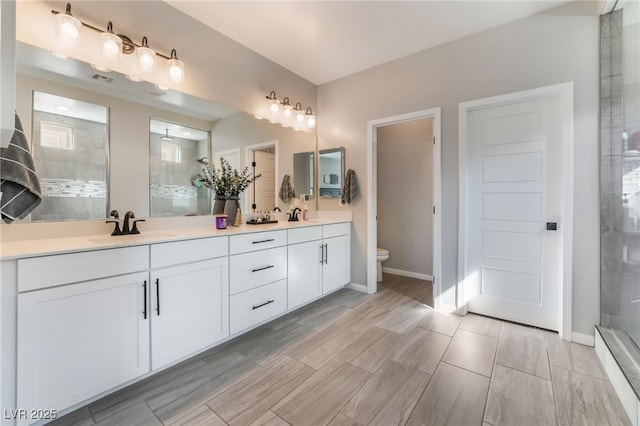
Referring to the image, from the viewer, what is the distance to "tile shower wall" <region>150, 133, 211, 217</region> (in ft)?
6.71

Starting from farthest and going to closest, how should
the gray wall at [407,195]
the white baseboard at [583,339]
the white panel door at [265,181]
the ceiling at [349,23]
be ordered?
the gray wall at [407,195]
the white panel door at [265,181]
the ceiling at [349,23]
the white baseboard at [583,339]

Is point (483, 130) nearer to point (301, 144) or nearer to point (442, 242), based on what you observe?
point (442, 242)

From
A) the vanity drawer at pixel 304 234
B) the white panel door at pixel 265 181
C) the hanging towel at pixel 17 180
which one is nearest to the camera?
the hanging towel at pixel 17 180

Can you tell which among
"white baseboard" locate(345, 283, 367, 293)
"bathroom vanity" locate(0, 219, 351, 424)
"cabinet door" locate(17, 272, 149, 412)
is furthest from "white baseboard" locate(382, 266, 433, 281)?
"cabinet door" locate(17, 272, 149, 412)

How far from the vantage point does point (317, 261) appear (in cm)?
283

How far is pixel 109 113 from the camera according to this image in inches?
71.9

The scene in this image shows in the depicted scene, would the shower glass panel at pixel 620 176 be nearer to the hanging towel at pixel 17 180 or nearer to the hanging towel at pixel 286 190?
the hanging towel at pixel 286 190

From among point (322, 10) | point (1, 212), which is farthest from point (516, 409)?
point (322, 10)

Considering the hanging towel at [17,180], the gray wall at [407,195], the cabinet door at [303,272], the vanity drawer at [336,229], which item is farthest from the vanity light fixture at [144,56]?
the gray wall at [407,195]

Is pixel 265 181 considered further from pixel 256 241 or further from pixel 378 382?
pixel 378 382

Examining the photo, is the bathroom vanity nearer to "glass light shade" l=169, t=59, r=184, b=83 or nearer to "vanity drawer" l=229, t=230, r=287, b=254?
"vanity drawer" l=229, t=230, r=287, b=254

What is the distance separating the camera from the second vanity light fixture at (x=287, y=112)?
299cm

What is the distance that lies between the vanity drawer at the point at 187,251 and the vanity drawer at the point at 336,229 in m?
1.24

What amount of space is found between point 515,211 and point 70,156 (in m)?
3.48
